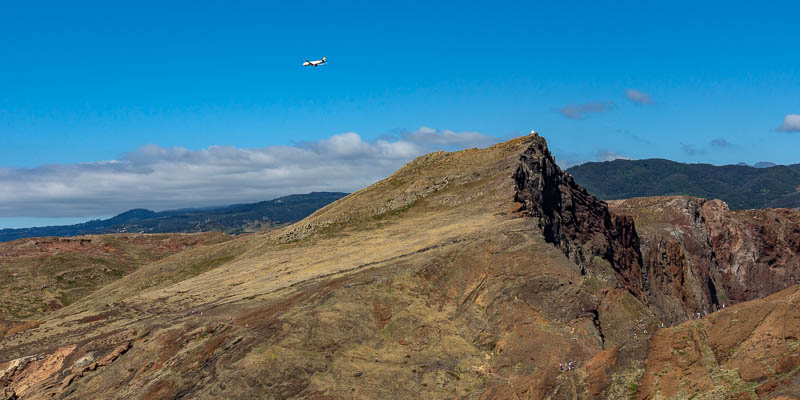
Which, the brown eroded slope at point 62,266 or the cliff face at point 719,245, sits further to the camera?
the cliff face at point 719,245

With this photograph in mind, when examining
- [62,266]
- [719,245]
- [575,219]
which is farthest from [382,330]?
[719,245]

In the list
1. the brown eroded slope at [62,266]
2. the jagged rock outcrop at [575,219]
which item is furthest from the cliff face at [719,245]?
the brown eroded slope at [62,266]

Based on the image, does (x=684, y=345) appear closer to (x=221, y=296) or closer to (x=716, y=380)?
(x=716, y=380)

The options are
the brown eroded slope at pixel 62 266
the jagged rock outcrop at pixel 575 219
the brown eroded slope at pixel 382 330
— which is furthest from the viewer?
the brown eroded slope at pixel 62 266

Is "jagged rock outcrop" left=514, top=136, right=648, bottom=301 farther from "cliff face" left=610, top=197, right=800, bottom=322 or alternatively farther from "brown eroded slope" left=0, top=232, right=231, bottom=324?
"brown eroded slope" left=0, top=232, right=231, bottom=324

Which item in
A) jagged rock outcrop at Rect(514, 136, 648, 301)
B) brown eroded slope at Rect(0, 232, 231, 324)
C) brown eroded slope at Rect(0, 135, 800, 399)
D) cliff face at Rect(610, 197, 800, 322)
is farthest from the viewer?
cliff face at Rect(610, 197, 800, 322)

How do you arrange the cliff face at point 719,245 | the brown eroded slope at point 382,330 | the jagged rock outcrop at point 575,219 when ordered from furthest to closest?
the cliff face at point 719,245 → the jagged rock outcrop at point 575,219 → the brown eroded slope at point 382,330

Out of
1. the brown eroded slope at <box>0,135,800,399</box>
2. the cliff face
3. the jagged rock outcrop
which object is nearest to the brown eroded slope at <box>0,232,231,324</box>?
the brown eroded slope at <box>0,135,800,399</box>

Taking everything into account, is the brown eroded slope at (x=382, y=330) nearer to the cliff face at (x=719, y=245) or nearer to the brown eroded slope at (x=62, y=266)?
the brown eroded slope at (x=62, y=266)
